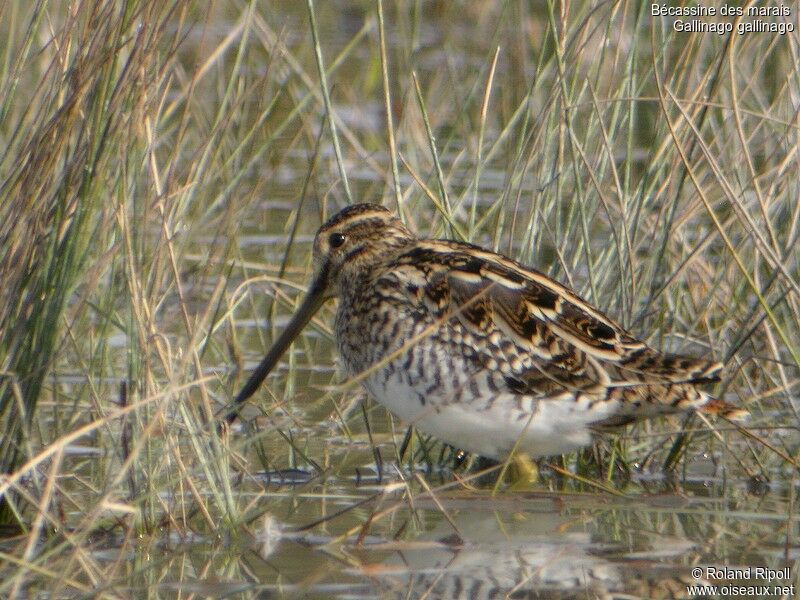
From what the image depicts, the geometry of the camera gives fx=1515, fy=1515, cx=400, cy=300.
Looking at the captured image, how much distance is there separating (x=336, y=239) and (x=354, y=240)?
0.07m

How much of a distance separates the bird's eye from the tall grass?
24 cm

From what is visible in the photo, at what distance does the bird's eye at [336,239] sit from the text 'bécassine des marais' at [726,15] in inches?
52.1

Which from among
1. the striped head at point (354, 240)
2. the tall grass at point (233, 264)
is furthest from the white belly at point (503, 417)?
the striped head at point (354, 240)

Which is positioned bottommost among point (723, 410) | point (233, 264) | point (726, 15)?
point (723, 410)

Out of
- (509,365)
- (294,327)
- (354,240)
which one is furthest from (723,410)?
(294,327)

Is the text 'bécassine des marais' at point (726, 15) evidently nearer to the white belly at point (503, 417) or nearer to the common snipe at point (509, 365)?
the common snipe at point (509, 365)

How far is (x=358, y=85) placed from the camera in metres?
10.7

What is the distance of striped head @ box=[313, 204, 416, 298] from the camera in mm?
5367

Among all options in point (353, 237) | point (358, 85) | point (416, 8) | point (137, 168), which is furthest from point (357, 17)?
point (137, 168)

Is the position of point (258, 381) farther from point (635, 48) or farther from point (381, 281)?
point (635, 48)

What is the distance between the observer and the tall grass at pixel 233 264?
4.09 meters

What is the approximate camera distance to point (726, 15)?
17.5 feet

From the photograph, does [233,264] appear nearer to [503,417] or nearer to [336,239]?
[336,239]

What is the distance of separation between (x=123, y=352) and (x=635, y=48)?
96.3 inches
